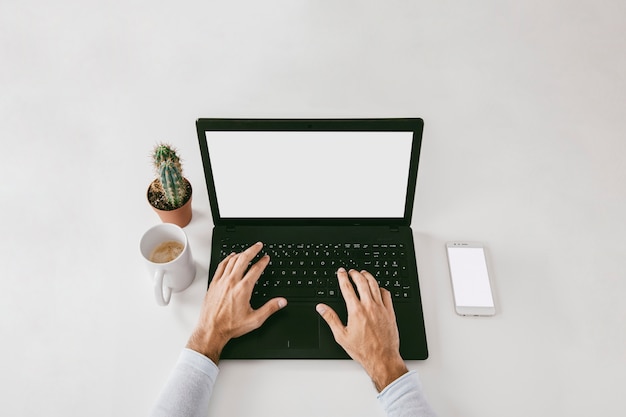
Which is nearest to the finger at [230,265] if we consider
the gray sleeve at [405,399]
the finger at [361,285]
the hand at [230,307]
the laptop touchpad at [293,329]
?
the hand at [230,307]

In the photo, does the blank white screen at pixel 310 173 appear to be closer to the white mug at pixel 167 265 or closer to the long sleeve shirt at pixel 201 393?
the white mug at pixel 167 265

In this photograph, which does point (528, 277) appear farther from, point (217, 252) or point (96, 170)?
point (96, 170)

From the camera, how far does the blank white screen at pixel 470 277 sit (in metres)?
1.01

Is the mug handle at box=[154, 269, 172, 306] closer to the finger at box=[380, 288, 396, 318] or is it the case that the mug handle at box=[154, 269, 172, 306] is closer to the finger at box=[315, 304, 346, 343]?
the finger at box=[315, 304, 346, 343]

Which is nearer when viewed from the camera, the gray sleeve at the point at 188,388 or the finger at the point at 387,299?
the gray sleeve at the point at 188,388

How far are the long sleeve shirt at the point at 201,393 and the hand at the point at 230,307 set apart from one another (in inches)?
1.2

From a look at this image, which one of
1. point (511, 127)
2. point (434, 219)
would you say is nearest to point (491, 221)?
point (434, 219)

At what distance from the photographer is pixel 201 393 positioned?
874 millimetres

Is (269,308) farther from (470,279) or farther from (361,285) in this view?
(470,279)

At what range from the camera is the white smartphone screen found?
39.9 inches

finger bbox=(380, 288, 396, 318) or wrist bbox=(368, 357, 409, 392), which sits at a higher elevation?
finger bbox=(380, 288, 396, 318)

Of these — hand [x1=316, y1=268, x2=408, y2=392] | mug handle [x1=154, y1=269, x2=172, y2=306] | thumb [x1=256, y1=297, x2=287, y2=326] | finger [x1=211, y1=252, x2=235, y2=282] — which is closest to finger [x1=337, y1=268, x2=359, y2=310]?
hand [x1=316, y1=268, x2=408, y2=392]

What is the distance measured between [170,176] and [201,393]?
410 millimetres

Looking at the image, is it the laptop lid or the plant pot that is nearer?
the laptop lid
